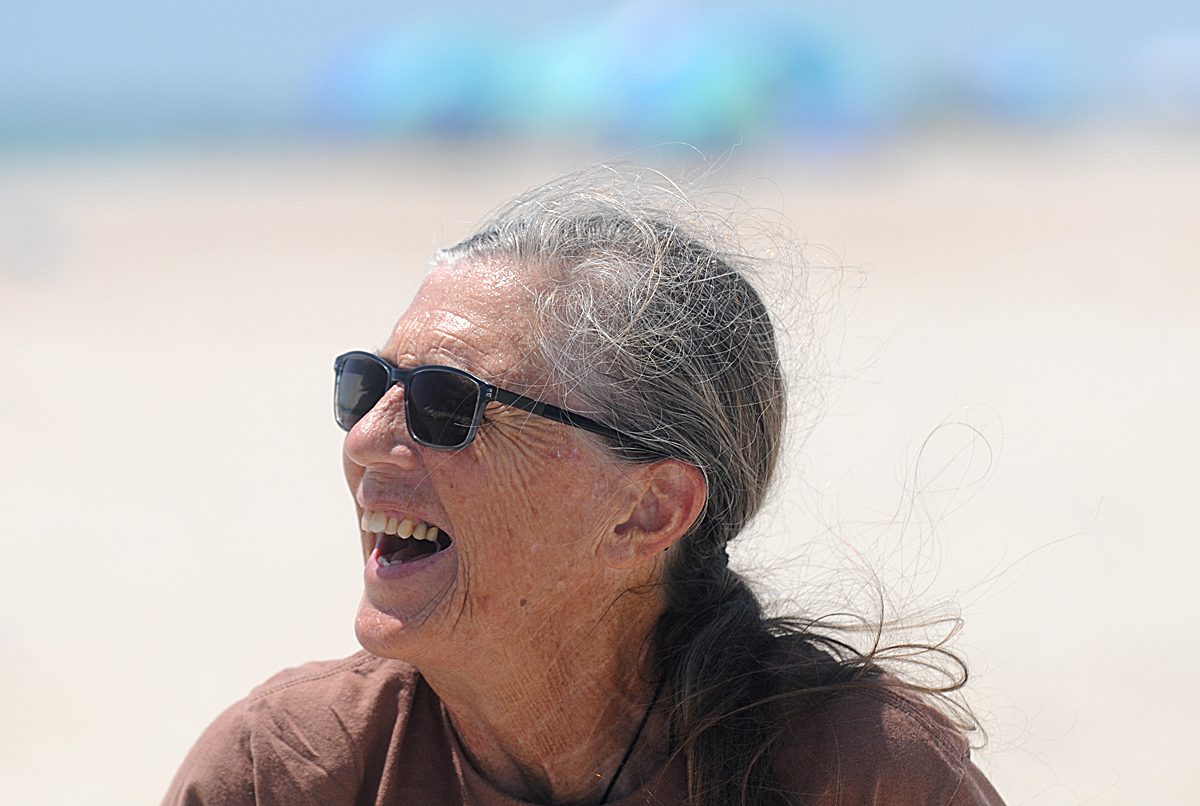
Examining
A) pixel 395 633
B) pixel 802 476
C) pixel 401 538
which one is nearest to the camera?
pixel 395 633

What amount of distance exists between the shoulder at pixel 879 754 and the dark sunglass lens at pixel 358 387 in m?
0.84

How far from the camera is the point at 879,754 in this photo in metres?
1.99

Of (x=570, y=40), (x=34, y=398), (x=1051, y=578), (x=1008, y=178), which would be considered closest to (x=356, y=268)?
(x=34, y=398)

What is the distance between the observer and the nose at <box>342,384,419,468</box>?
201cm

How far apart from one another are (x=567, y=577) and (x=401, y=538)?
272mm

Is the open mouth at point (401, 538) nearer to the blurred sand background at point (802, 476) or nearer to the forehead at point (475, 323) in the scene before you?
the forehead at point (475, 323)

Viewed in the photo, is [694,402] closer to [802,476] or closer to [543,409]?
[543,409]

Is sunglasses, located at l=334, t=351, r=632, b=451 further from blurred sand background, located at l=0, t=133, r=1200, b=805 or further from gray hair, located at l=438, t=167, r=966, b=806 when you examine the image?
blurred sand background, located at l=0, t=133, r=1200, b=805

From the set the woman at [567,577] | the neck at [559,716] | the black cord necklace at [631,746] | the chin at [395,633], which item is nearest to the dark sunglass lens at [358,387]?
the woman at [567,577]

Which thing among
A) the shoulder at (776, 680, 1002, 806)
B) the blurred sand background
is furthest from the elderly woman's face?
the blurred sand background

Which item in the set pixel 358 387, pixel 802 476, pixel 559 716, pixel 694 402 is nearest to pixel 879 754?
pixel 559 716

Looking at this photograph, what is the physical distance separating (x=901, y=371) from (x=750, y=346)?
10.4m

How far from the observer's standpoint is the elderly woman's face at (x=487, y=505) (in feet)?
6.51

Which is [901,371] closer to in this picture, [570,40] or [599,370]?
[599,370]
